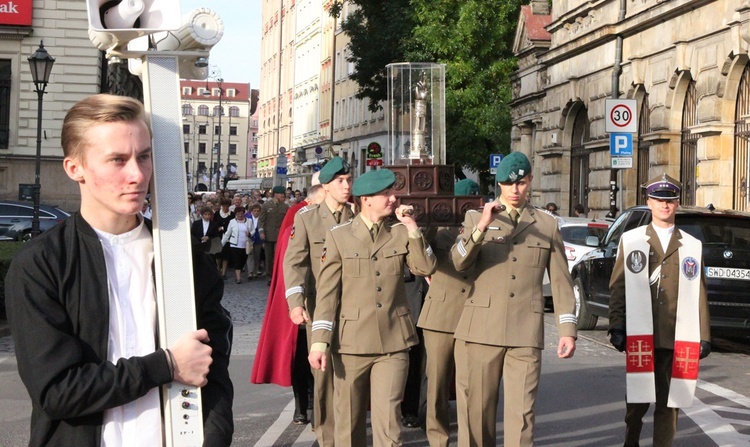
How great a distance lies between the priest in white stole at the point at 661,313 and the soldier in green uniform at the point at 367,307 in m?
1.44

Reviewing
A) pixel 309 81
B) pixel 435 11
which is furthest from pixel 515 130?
pixel 309 81

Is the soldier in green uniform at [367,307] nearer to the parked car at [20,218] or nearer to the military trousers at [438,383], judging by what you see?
the military trousers at [438,383]

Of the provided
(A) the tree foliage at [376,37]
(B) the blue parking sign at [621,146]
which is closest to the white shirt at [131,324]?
(B) the blue parking sign at [621,146]

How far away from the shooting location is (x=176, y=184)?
3.30 m

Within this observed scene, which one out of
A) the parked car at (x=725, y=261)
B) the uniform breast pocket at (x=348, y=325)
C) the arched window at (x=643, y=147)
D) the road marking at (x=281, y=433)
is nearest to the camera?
the uniform breast pocket at (x=348, y=325)

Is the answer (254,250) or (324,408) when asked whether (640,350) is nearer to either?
(324,408)

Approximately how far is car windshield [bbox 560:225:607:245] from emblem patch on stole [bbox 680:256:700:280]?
12909mm

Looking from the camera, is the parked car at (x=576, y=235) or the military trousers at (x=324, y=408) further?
the parked car at (x=576, y=235)

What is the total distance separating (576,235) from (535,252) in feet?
45.9

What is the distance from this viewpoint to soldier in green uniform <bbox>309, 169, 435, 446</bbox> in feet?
24.4

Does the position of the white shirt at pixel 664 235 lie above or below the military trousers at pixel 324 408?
above

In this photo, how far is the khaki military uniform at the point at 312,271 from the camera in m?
8.31

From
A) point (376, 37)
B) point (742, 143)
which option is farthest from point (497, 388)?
point (376, 37)

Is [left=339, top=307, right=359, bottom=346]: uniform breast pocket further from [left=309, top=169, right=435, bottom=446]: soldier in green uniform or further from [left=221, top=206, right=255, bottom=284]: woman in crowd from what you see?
[left=221, top=206, right=255, bottom=284]: woman in crowd
